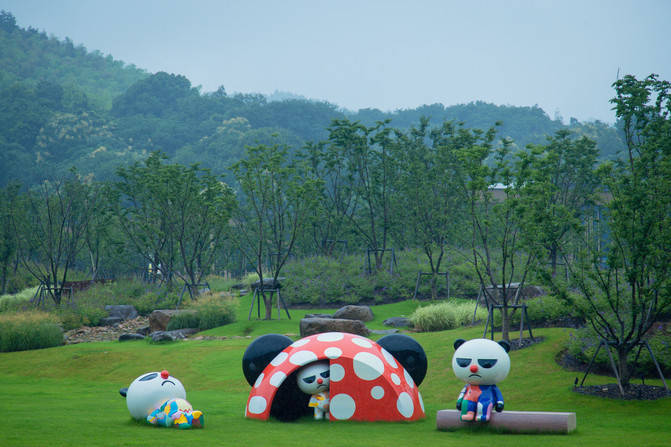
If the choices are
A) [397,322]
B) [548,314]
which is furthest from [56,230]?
[548,314]

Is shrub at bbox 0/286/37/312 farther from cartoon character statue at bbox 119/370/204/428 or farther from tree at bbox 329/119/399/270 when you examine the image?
cartoon character statue at bbox 119/370/204/428

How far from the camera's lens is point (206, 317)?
2192 centimetres

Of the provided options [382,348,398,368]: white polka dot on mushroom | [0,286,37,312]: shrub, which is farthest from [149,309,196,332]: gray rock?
[382,348,398,368]: white polka dot on mushroom

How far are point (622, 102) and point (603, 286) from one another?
6087mm

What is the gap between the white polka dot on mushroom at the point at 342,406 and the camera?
9023 mm

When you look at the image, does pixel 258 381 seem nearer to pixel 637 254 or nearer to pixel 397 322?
pixel 637 254

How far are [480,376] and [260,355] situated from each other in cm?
329

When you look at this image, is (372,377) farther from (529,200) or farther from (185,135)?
(185,135)

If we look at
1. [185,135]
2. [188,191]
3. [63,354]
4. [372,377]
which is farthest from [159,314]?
[185,135]

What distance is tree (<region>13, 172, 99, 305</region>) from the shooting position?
26266 millimetres

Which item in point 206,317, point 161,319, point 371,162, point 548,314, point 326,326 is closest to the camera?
point 548,314

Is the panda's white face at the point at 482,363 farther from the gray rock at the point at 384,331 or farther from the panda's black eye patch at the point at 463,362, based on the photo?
the gray rock at the point at 384,331

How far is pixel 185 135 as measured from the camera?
8706 centimetres

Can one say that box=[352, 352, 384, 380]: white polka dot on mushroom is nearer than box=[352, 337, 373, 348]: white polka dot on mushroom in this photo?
Yes
